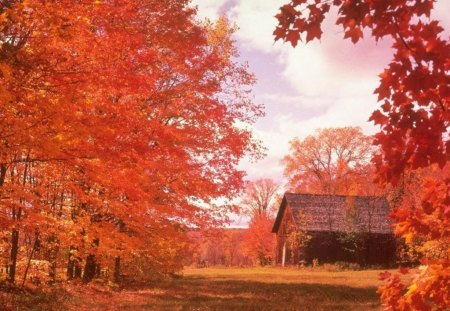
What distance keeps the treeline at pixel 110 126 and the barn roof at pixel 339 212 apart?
23.8m

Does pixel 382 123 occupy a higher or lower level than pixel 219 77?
lower

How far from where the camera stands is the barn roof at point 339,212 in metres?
39.0

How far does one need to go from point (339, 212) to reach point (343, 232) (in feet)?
9.97

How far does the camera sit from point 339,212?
41656 millimetres

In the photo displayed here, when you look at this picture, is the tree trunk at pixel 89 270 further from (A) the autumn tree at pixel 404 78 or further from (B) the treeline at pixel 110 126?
(A) the autumn tree at pixel 404 78

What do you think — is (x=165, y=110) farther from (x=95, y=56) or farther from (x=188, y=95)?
(x=95, y=56)

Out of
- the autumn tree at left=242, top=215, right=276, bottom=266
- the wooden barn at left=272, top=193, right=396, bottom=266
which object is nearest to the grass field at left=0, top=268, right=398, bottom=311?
the wooden barn at left=272, top=193, right=396, bottom=266

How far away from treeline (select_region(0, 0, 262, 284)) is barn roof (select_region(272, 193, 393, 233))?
2380 cm

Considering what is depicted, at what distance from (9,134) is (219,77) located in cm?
916

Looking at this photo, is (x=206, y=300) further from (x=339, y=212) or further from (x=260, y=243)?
(x=260, y=243)

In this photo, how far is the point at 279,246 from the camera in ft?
160

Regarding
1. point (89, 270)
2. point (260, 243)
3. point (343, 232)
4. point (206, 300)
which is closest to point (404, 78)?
point (206, 300)

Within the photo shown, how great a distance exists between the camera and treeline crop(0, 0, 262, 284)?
744 centimetres

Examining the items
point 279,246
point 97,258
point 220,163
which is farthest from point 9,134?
point 279,246
